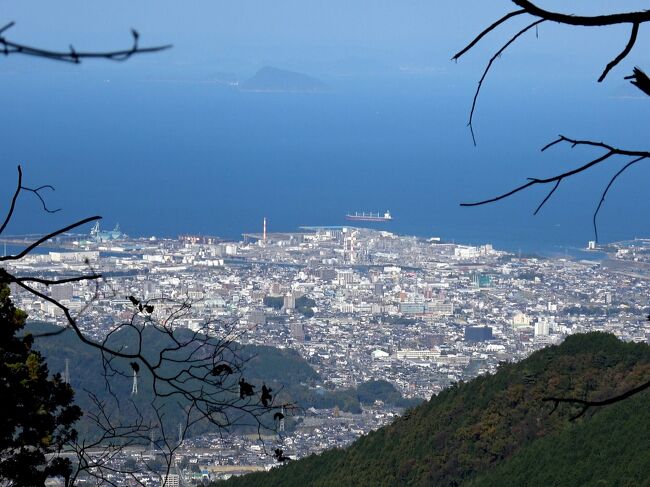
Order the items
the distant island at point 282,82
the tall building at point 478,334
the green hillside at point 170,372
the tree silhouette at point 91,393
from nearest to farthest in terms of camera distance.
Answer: the tree silhouette at point 91,393 → the green hillside at point 170,372 → the tall building at point 478,334 → the distant island at point 282,82

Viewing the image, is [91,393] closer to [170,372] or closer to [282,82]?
[170,372]

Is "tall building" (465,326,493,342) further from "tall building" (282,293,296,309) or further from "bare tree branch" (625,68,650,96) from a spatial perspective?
"bare tree branch" (625,68,650,96)

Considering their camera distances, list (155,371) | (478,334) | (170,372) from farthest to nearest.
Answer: (478,334)
(170,372)
(155,371)

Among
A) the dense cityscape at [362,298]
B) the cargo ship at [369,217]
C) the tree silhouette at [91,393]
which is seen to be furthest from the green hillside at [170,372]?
the cargo ship at [369,217]

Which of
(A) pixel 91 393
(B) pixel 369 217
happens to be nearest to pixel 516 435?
(A) pixel 91 393

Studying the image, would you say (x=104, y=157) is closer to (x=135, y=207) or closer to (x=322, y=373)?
(x=135, y=207)

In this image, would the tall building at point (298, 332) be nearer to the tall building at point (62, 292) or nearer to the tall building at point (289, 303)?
the tall building at point (289, 303)
